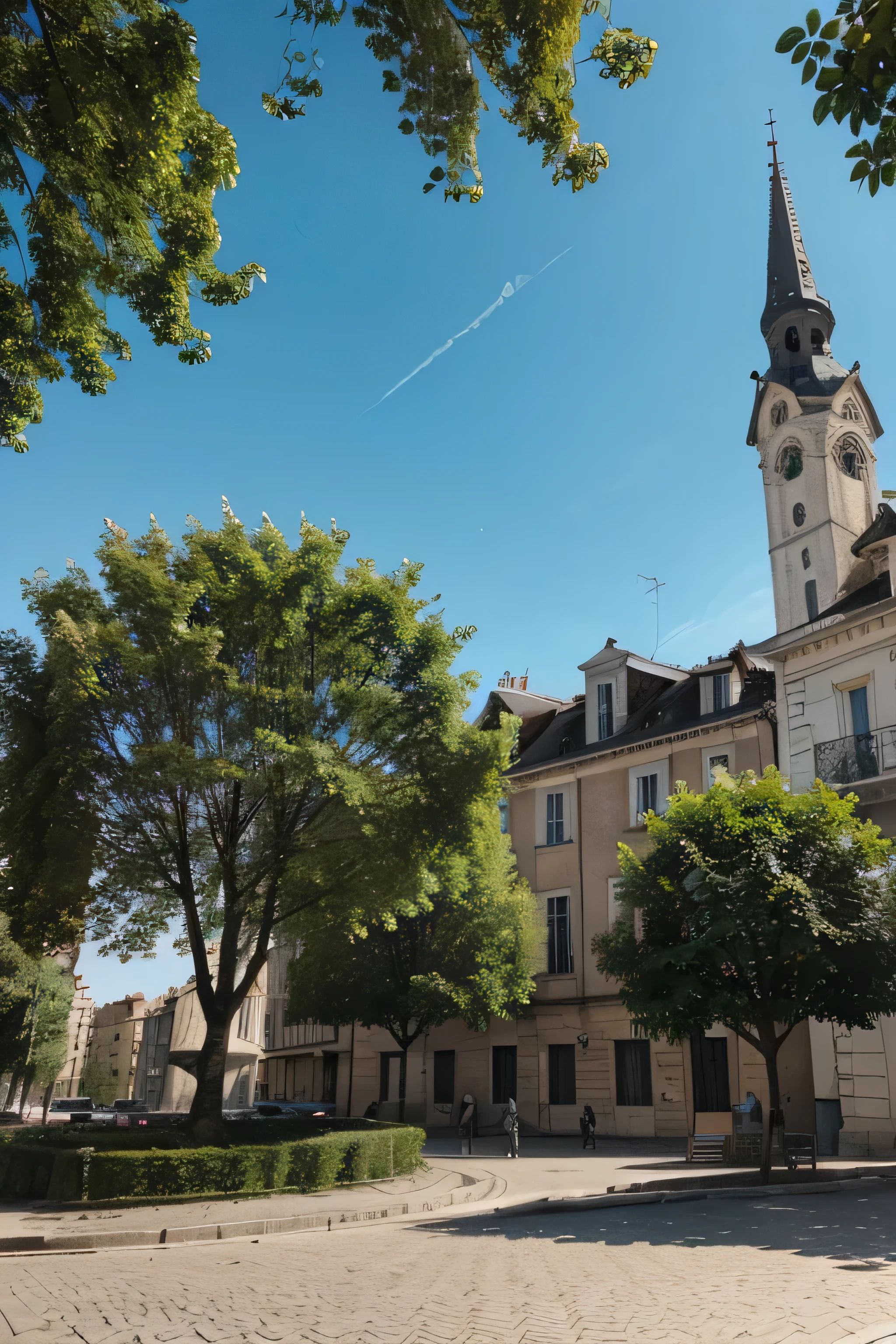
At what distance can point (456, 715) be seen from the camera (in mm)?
17859

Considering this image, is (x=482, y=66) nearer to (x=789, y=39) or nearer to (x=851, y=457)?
(x=789, y=39)

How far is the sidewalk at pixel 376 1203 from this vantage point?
1145 centimetres

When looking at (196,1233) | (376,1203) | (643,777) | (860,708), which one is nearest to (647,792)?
(643,777)

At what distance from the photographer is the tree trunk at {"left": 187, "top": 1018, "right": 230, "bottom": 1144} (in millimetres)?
15914

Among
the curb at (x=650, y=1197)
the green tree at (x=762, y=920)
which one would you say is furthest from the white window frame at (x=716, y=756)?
the curb at (x=650, y=1197)

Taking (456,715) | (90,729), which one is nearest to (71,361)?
(90,729)

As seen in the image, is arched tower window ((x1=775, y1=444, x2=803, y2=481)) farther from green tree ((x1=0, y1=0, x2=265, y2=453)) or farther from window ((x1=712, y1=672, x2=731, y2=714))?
green tree ((x1=0, y1=0, x2=265, y2=453))

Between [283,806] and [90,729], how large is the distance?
3.54 m

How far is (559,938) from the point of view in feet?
102

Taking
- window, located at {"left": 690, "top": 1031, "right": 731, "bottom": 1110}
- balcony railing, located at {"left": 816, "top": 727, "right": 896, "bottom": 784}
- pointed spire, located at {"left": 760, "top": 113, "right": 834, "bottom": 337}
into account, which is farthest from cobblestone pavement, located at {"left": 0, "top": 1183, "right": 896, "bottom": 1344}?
pointed spire, located at {"left": 760, "top": 113, "right": 834, "bottom": 337}

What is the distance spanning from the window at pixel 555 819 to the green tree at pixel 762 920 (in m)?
15.3

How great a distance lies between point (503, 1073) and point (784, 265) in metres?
44.4

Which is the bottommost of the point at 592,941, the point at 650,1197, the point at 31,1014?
the point at 650,1197

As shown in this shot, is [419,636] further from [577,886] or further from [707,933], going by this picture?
[577,886]
